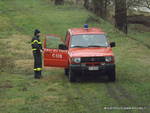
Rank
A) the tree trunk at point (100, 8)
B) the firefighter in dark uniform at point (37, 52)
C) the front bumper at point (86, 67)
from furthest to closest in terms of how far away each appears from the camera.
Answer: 1. the tree trunk at point (100, 8)
2. the firefighter in dark uniform at point (37, 52)
3. the front bumper at point (86, 67)

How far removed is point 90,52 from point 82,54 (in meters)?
0.35

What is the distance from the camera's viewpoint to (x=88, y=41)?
57.5ft

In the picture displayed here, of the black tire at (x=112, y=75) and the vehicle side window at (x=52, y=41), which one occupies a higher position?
the vehicle side window at (x=52, y=41)

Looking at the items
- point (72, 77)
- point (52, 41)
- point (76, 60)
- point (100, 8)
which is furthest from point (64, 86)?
point (100, 8)

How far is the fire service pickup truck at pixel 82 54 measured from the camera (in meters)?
16.4

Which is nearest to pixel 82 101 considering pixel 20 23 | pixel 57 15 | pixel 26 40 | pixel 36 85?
pixel 36 85

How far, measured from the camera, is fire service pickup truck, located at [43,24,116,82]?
16.4 meters

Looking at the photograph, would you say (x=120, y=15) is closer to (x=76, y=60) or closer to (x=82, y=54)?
(x=82, y=54)

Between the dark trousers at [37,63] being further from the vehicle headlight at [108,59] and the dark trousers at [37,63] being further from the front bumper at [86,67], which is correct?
the vehicle headlight at [108,59]

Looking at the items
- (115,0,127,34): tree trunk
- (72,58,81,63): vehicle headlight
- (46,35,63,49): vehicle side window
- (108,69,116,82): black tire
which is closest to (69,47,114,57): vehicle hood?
(72,58,81,63): vehicle headlight

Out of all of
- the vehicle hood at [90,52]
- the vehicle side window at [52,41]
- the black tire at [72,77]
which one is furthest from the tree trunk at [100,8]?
the black tire at [72,77]

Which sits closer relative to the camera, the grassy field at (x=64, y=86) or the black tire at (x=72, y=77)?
the grassy field at (x=64, y=86)

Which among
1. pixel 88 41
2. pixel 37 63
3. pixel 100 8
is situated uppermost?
pixel 88 41

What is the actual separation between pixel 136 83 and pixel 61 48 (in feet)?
10.4
